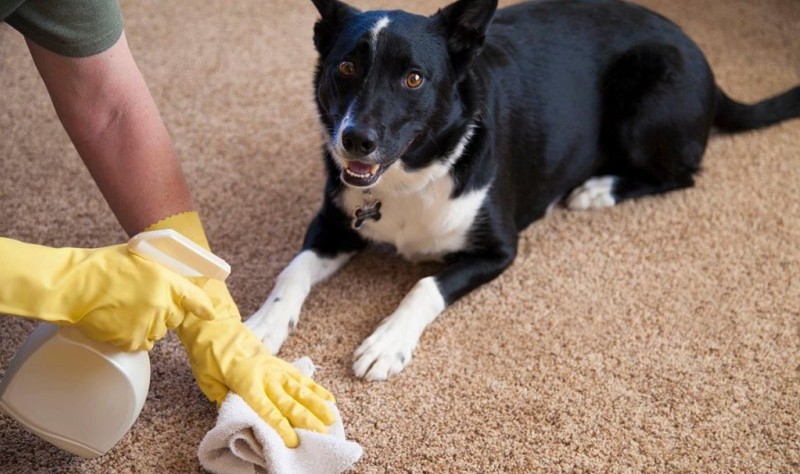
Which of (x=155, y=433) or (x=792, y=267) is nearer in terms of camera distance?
(x=155, y=433)

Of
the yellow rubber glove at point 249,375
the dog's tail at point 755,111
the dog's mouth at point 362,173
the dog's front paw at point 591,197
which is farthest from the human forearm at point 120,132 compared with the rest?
the dog's tail at point 755,111

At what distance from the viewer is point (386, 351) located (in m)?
1.59

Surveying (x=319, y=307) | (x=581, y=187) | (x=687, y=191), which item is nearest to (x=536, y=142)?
(x=581, y=187)

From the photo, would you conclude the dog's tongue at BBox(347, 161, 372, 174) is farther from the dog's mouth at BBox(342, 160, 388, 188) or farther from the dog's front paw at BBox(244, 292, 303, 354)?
the dog's front paw at BBox(244, 292, 303, 354)

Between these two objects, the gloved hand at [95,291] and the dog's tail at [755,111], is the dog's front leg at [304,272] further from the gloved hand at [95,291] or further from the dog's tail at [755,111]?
the dog's tail at [755,111]

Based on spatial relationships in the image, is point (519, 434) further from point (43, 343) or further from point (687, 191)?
point (687, 191)

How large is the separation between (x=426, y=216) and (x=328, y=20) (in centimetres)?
46

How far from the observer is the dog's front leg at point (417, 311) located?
1582 mm

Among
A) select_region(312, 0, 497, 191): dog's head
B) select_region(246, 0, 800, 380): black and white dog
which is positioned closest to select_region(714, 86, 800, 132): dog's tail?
select_region(246, 0, 800, 380): black and white dog

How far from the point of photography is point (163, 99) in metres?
2.45

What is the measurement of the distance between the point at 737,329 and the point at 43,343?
52.4 inches

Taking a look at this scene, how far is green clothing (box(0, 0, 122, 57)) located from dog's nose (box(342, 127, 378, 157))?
1.52ft

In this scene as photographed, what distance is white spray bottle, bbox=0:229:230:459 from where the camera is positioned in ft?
4.09

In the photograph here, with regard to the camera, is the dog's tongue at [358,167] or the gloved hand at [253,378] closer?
the gloved hand at [253,378]
